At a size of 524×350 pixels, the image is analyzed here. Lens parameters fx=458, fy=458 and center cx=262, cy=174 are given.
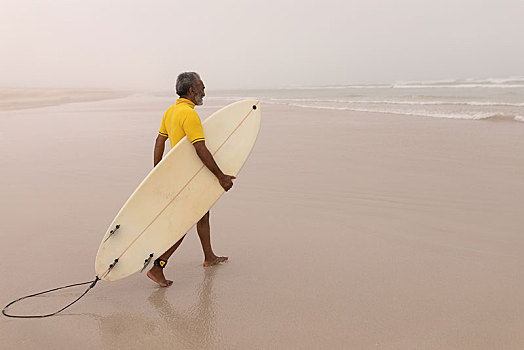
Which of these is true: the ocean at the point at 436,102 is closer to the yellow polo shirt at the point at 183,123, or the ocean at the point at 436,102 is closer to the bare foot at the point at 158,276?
the yellow polo shirt at the point at 183,123

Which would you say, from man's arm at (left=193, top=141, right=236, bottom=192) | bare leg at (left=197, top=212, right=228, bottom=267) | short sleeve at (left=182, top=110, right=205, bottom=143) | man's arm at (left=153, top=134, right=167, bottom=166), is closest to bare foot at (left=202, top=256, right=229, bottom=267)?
bare leg at (left=197, top=212, right=228, bottom=267)

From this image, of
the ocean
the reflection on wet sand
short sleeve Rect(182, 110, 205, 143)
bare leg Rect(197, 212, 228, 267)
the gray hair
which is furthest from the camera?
the ocean

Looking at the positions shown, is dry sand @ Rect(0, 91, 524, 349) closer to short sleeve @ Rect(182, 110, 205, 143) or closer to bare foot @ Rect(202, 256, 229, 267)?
bare foot @ Rect(202, 256, 229, 267)

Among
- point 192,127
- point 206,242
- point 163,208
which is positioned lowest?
point 206,242

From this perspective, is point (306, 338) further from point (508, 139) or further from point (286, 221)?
point (508, 139)

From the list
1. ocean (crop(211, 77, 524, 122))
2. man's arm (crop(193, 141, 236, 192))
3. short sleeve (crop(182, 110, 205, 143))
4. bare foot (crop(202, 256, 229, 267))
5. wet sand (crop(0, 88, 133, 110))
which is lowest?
bare foot (crop(202, 256, 229, 267))

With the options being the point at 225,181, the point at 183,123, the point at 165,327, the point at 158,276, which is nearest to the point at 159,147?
the point at 183,123

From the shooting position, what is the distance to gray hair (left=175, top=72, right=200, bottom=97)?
2812 millimetres

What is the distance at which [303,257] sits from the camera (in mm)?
3207

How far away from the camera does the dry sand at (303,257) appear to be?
2.30m

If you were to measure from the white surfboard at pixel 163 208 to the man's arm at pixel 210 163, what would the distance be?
114mm

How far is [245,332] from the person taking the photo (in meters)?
2.30

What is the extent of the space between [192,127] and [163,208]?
1.90 feet

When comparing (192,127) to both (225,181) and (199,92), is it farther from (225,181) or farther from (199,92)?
(225,181)
